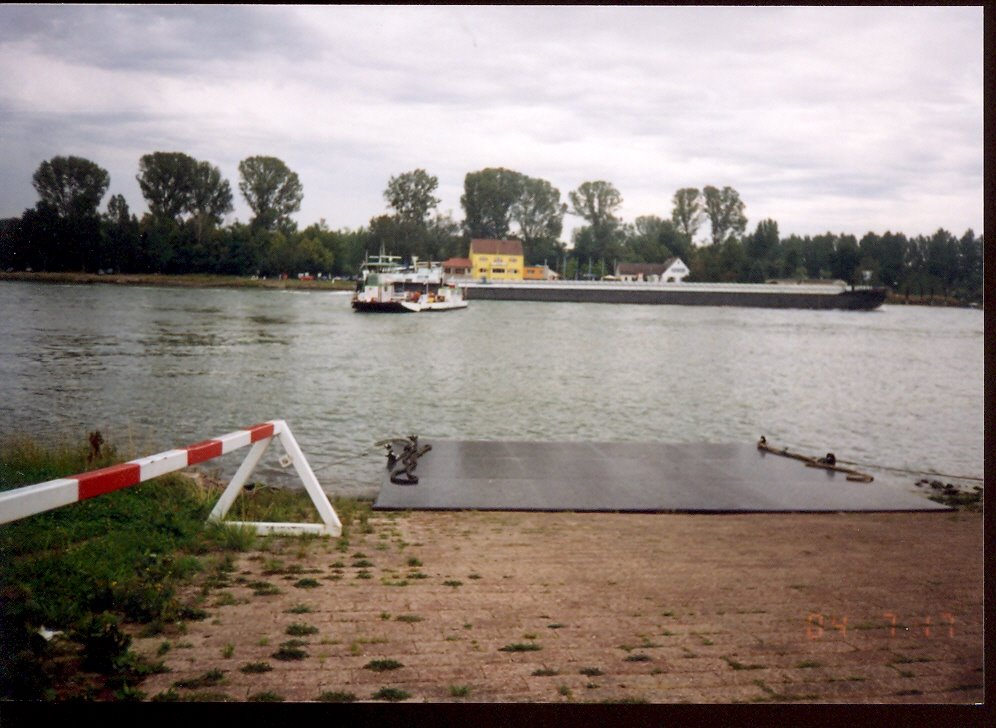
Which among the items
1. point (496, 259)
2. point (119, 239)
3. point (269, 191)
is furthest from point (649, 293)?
point (119, 239)

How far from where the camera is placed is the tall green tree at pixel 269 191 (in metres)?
9.41

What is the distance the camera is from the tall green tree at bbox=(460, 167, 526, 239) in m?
9.97

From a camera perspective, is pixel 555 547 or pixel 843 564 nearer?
pixel 843 564

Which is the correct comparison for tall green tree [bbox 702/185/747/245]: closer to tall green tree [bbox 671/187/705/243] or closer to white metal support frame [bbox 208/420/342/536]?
tall green tree [bbox 671/187/705/243]

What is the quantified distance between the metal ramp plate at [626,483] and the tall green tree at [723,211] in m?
2.66

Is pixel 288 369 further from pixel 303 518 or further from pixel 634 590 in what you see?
pixel 634 590

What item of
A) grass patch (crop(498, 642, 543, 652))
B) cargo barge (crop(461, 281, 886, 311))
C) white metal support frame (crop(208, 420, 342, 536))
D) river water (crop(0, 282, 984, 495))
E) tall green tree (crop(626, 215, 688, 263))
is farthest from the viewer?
cargo barge (crop(461, 281, 886, 311))

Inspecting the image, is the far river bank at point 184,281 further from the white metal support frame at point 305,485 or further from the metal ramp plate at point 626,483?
the white metal support frame at point 305,485

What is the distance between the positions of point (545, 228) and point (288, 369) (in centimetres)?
817

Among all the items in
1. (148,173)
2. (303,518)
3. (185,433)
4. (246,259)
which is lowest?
(185,433)

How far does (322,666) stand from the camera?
2525 mm

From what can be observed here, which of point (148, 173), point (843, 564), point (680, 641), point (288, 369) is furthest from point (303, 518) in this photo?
point (288, 369)

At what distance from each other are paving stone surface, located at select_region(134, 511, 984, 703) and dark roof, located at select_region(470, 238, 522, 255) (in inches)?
274
